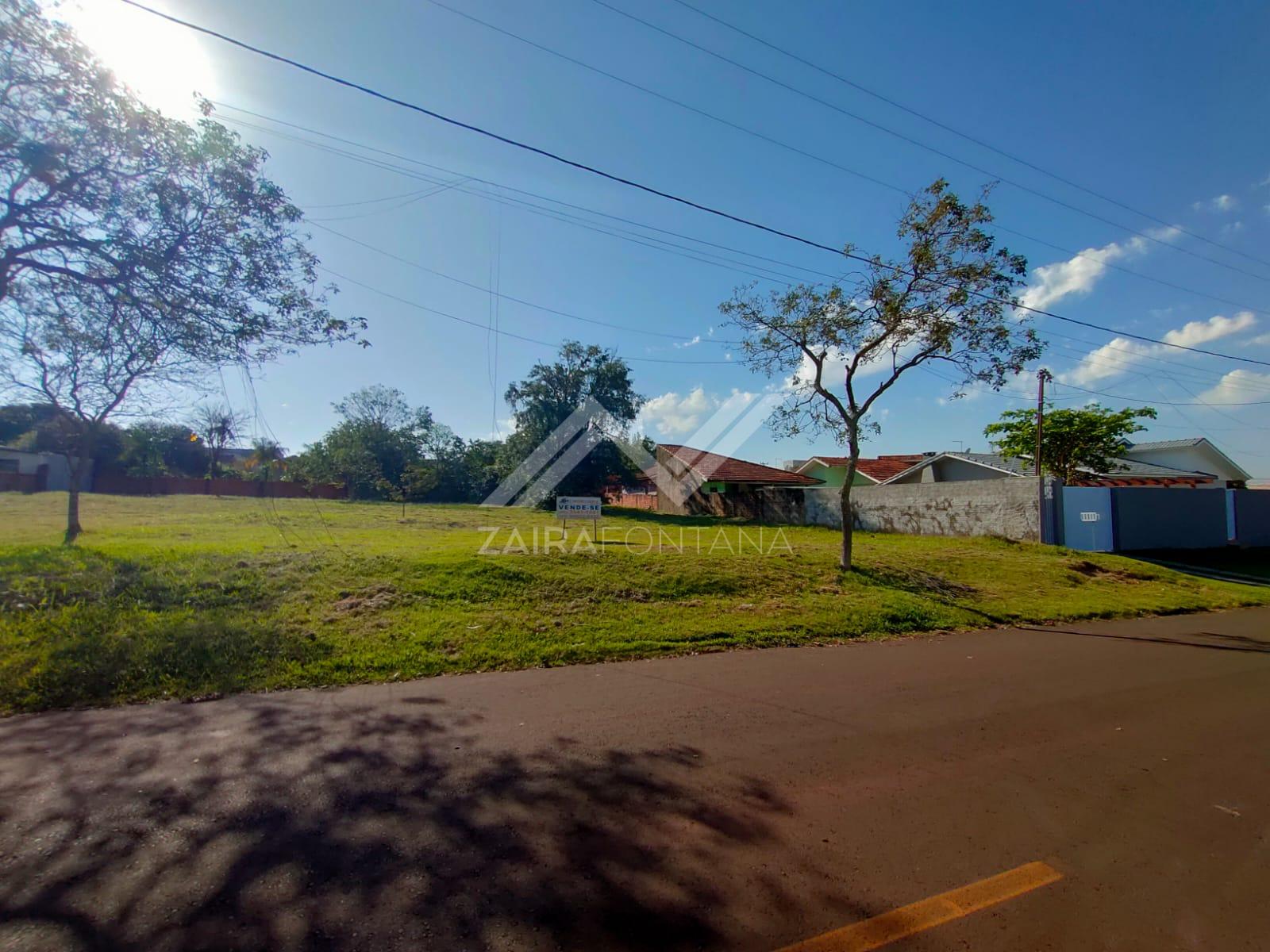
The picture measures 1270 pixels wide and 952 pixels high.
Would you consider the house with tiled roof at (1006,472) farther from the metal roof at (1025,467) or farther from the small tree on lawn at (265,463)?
the small tree on lawn at (265,463)

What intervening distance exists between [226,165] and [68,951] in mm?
9391

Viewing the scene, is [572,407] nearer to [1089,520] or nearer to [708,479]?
[708,479]

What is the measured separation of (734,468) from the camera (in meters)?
34.5

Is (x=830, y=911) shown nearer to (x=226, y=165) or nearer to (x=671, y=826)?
(x=671, y=826)

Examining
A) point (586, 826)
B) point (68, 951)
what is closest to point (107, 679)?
point (68, 951)

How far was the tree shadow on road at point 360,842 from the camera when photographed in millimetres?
2412

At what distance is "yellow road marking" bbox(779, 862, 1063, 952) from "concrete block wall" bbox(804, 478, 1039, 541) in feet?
57.7

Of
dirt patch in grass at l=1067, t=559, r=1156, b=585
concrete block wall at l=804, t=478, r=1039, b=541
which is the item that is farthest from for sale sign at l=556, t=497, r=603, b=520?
concrete block wall at l=804, t=478, r=1039, b=541

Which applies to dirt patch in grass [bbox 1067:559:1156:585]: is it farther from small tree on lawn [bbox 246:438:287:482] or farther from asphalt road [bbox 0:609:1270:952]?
small tree on lawn [bbox 246:438:287:482]

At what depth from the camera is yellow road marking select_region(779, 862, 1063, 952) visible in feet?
7.84

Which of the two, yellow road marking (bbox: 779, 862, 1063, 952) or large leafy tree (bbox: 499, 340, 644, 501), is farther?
large leafy tree (bbox: 499, 340, 644, 501)

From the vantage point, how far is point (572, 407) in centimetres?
3541

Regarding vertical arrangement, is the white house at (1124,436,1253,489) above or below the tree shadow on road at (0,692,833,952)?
above

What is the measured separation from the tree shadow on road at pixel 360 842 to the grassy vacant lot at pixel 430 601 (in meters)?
1.64
